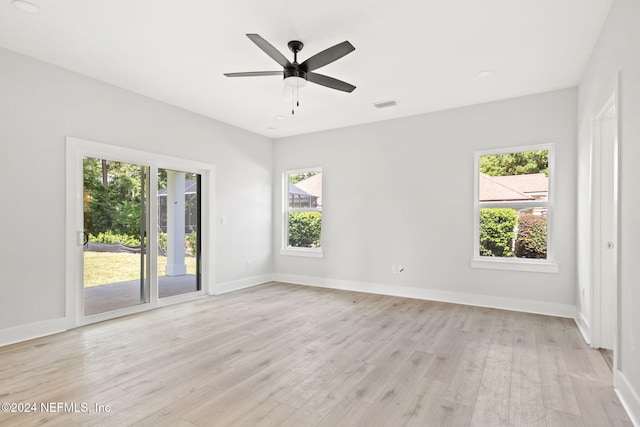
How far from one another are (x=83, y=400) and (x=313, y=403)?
158 centimetres

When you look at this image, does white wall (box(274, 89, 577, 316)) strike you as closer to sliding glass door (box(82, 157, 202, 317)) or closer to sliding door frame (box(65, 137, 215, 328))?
sliding door frame (box(65, 137, 215, 328))

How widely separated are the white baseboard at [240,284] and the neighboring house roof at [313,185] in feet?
6.05

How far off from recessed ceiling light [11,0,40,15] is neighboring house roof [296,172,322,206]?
443 centimetres

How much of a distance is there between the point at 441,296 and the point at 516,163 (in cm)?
220

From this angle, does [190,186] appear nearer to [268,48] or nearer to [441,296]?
[268,48]

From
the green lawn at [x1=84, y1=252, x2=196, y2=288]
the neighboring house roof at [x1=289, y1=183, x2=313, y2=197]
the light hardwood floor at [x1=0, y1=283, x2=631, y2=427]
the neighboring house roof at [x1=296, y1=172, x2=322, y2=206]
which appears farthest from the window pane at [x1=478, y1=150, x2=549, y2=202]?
the green lawn at [x1=84, y1=252, x2=196, y2=288]

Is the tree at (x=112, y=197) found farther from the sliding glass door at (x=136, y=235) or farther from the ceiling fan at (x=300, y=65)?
the ceiling fan at (x=300, y=65)

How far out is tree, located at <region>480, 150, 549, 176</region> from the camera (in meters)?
4.41

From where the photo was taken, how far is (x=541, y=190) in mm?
4414

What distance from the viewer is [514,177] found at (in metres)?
4.59

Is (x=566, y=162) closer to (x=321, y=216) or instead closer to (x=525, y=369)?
(x=525, y=369)

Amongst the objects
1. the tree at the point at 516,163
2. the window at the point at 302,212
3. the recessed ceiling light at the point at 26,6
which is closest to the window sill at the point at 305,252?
the window at the point at 302,212

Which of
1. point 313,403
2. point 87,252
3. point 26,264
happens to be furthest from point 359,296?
point 26,264

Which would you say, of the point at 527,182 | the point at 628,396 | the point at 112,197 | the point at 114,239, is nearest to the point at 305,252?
the point at 114,239
